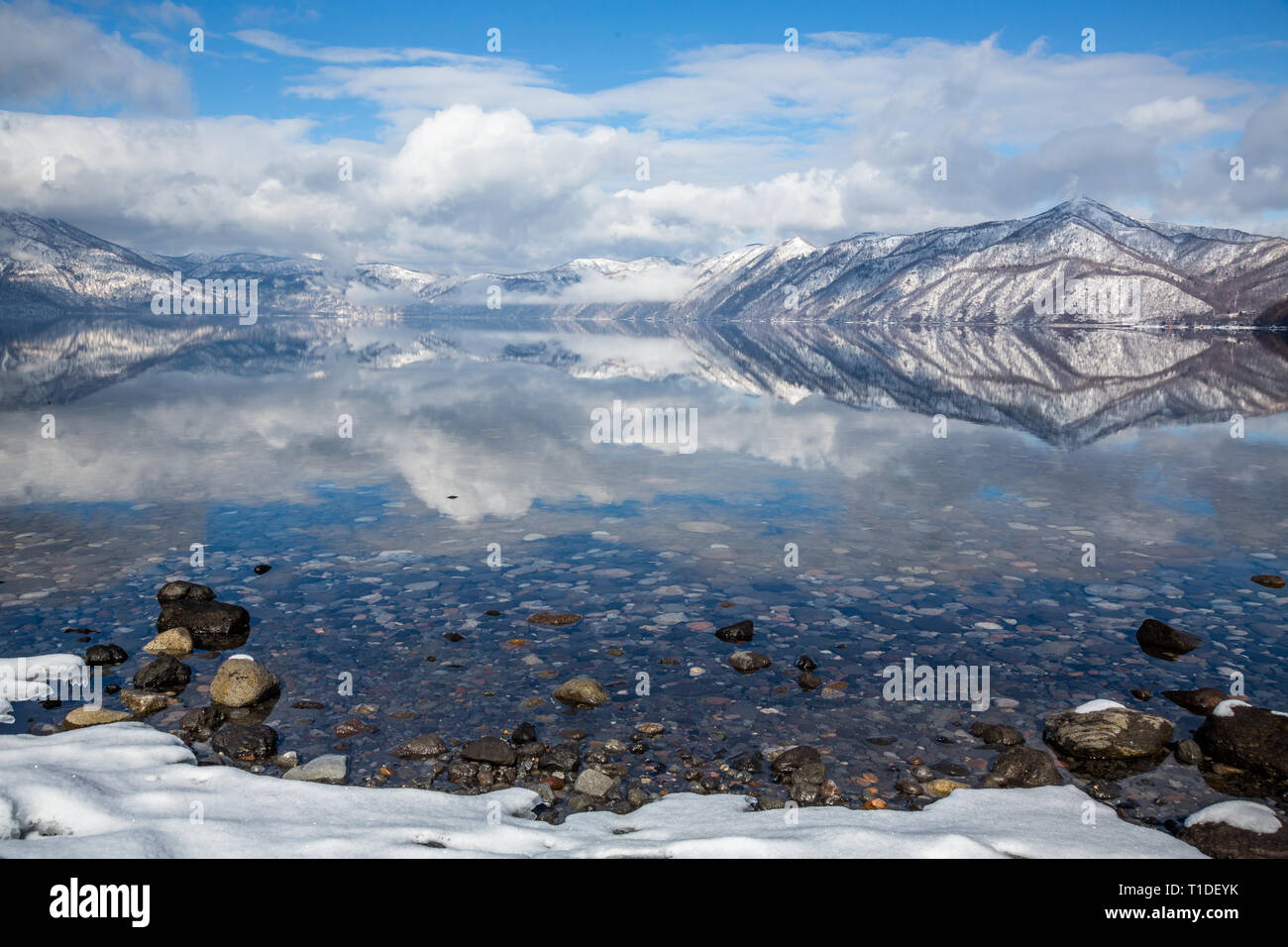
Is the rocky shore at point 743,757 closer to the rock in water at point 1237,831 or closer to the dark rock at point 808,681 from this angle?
the rock in water at point 1237,831

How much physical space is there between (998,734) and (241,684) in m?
10.2

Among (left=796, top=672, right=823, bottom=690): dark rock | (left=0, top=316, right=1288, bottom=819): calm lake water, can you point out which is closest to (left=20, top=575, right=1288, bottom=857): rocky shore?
(left=0, top=316, right=1288, bottom=819): calm lake water

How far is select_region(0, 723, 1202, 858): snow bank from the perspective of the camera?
24.0ft

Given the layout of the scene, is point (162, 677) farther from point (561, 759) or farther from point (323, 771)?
point (561, 759)

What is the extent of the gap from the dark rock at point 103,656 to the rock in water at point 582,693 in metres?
6.76

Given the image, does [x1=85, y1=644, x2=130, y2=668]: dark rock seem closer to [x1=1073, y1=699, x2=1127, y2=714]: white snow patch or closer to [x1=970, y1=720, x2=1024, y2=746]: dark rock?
[x1=970, y1=720, x2=1024, y2=746]: dark rock

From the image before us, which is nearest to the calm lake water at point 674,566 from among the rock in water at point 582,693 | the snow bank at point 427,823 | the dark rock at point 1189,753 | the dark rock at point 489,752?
the rock in water at point 582,693

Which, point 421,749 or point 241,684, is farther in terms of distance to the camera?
point 241,684

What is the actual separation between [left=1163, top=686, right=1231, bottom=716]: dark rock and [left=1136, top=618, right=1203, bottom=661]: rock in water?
51.7 inches

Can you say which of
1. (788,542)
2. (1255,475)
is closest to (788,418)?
(1255,475)

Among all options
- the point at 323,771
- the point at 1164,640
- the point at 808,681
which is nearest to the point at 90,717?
the point at 323,771

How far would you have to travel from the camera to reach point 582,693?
11547 millimetres

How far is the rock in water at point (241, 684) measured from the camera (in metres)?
11.2

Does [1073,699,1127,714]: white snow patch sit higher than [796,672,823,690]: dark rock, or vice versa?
[1073,699,1127,714]: white snow patch
